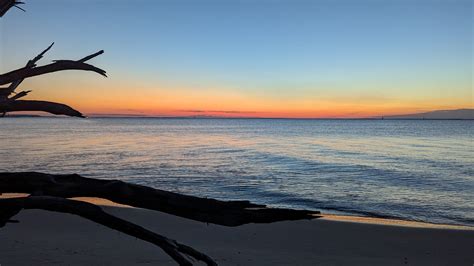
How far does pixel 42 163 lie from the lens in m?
26.2

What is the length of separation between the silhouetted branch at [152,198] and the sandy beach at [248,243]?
4707 millimetres

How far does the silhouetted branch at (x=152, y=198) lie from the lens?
2.92m

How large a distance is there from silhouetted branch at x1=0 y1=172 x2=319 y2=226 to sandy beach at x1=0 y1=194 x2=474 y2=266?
4.71 meters

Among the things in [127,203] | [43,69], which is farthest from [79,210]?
[43,69]

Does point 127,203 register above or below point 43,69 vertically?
below

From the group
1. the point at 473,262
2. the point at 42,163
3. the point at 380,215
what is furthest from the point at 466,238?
the point at 42,163

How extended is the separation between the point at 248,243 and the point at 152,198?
21.9 feet

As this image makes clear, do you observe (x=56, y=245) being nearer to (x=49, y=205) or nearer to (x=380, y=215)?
(x=49, y=205)

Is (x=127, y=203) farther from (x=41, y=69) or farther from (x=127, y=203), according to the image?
(x=41, y=69)

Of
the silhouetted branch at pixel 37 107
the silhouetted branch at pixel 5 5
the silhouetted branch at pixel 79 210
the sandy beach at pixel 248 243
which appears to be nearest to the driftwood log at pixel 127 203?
the silhouetted branch at pixel 79 210

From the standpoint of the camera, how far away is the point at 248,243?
9.36 meters

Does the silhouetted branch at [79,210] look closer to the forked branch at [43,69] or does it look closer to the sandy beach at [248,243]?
the forked branch at [43,69]

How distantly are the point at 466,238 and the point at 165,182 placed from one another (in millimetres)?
13066

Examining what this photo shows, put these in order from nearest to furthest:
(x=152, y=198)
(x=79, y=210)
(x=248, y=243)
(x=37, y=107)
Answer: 1. (x=79, y=210)
2. (x=152, y=198)
3. (x=37, y=107)
4. (x=248, y=243)
